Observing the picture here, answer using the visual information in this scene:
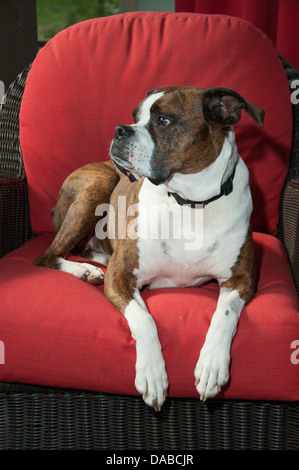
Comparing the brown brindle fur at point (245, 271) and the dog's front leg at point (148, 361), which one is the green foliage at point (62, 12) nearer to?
the brown brindle fur at point (245, 271)

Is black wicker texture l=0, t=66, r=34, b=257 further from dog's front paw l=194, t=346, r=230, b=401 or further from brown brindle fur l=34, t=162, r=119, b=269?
dog's front paw l=194, t=346, r=230, b=401

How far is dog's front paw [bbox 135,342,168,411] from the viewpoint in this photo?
1.58 meters

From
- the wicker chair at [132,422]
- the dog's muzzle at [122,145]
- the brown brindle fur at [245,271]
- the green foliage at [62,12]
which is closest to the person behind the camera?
the wicker chair at [132,422]

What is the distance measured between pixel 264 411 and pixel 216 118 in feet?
3.15

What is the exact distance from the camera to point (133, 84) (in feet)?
8.08

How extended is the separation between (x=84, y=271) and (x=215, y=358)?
2.52 ft

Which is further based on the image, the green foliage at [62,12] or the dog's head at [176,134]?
the green foliage at [62,12]

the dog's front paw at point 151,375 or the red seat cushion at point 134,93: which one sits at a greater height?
the red seat cushion at point 134,93

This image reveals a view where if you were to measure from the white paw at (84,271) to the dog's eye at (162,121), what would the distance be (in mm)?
661

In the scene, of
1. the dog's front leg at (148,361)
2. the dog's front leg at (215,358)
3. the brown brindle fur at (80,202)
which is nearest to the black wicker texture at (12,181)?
the brown brindle fur at (80,202)

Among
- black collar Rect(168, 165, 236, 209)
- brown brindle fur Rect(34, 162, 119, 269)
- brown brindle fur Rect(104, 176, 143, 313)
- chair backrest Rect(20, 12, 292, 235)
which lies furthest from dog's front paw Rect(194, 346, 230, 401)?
chair backrest Rect(20, 12, 292, 235)

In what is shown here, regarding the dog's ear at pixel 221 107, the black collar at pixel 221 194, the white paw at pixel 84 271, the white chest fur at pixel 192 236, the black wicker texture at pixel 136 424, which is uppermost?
the dog's ear at pixel 221 107

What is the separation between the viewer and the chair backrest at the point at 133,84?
243 centimetres
